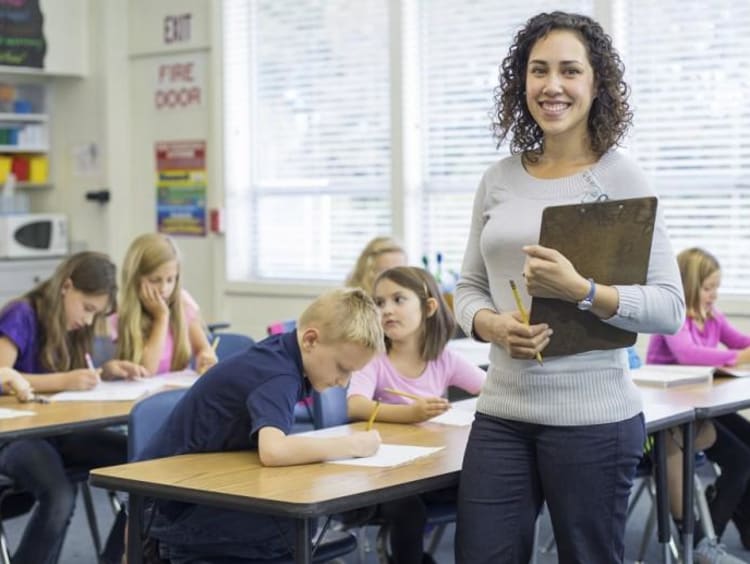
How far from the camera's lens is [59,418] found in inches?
138

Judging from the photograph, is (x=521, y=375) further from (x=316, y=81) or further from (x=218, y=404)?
(x=316, y=81)

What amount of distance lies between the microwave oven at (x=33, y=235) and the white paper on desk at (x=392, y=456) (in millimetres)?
5195

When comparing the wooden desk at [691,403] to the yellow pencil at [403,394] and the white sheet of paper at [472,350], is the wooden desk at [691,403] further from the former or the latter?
the white sheet of paper at [472,350]

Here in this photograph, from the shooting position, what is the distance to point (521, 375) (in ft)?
8.18

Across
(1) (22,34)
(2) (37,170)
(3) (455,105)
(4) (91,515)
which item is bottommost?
(4) (91,515)

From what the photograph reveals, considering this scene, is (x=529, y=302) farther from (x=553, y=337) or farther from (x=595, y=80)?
(x=595, y=80)

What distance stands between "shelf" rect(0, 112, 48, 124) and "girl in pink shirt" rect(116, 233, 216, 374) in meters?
3.69

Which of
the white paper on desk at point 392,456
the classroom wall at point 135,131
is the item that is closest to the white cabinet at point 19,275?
the classroom wall at point 135,131

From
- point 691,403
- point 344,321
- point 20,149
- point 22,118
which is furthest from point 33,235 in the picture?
point 344,321

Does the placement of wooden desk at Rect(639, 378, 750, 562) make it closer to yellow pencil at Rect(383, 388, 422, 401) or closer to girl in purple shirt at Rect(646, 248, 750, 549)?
girl in purple shirt at Rect(646, 248, 750, 549)

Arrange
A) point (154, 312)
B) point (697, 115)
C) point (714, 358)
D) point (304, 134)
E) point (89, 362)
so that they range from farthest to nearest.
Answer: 1. point (304, 134)
2. point (697, 115)
3. point (154, 312)
4. point (714, 358)
5. point (89, 362)

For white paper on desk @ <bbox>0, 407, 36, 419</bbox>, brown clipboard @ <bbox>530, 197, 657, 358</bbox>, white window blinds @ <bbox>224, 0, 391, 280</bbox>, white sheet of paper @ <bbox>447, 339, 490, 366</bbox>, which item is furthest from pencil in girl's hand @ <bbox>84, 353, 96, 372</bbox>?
white window blinds @ <bbox>224, 0, 391, 280</bbox>

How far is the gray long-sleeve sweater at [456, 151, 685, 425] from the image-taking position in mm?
2438

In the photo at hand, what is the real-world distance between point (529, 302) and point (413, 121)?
174 inches
